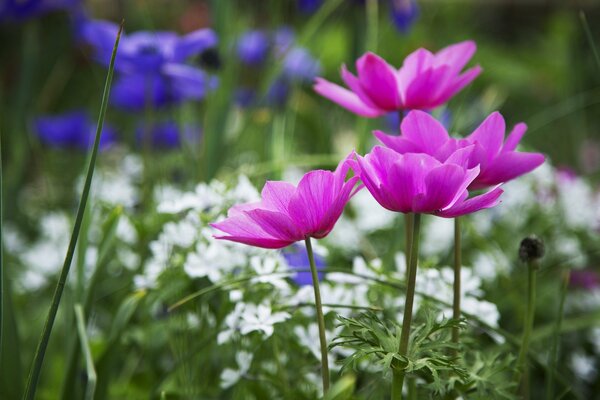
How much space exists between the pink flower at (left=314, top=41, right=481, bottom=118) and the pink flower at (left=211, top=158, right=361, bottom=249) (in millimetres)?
157

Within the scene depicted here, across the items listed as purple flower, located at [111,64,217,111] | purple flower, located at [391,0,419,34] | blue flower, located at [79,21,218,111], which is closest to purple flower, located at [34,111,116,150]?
purple flower, located at [111,64,217,111]

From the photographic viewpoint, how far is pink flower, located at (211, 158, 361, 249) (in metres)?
0.54

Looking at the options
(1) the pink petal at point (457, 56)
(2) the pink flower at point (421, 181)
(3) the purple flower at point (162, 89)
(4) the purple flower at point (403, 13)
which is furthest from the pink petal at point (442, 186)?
(4) the purple flower at point (403, 13)

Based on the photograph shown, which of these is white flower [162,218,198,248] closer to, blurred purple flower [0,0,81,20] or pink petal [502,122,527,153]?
pink petal [502,122,527,153]

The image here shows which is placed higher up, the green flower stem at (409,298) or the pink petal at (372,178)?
the pink petal at (372,178)

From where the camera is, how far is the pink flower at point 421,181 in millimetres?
520

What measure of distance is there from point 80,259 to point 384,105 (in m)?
0.42

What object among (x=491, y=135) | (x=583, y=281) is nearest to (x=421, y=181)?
(x=491, y=135)

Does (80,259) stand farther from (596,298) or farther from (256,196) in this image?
(596,298)

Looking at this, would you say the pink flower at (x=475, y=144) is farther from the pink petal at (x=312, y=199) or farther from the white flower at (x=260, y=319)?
the white flower at (x=260, y=319)

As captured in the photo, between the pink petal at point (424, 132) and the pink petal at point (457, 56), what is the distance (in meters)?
0.12

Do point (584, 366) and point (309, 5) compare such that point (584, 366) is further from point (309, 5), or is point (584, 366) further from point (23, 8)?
point (23, 8)

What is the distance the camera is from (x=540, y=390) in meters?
1.12

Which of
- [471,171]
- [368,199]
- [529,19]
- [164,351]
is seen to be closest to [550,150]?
[368,199]
